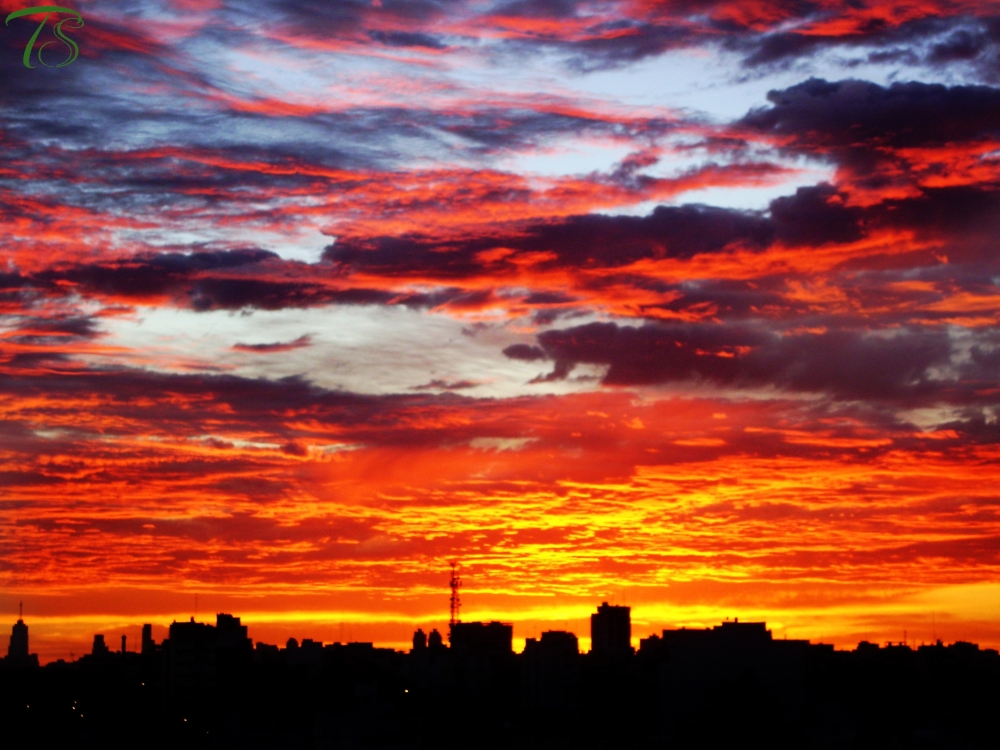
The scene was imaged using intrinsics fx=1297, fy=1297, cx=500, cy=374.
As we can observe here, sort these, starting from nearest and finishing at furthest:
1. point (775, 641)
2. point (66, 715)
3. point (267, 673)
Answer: point (775, 641), point (66, 715), point (267, 673)

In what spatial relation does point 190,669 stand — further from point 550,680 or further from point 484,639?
point 484,639

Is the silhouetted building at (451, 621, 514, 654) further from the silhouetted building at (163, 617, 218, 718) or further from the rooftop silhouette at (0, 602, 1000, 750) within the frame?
the silhouetted building at (163, 617, 218, 718)

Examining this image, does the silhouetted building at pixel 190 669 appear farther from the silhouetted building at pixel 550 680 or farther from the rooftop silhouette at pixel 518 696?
the silhouetted building at pixel 550 680

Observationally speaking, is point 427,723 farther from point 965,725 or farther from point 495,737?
point 965,725

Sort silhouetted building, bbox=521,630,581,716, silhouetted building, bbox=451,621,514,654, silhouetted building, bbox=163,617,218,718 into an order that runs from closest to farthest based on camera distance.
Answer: silhouetted building, bbox=521,630,581,716, silhouetted building, bbox=163,617,218,718, silhouetted building, bbox=451,621,514,654

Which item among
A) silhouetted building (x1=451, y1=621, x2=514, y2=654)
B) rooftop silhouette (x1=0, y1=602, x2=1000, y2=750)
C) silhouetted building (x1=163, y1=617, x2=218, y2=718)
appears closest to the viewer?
rooftop silhouette (x1=0, y1=602, x2=1000, y2=750)

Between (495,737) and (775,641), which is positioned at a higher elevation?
(775,641)

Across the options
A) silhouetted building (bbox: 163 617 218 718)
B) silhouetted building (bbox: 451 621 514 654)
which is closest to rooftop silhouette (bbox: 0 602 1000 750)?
silhouetted building (bbox: 163 617 218 718)

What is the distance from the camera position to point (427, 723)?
360 feet

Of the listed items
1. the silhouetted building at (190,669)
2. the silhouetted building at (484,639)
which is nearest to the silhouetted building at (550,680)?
the silhouetted building at (190,669)

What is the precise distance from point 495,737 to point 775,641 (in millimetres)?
25557

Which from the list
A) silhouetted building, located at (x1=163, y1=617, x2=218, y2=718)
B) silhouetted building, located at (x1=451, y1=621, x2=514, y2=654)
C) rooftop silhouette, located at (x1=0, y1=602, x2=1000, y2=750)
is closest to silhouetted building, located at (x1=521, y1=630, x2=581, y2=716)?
rooftop silhouette, located at (x1=0, y1=602, x2=1000, y2=750)

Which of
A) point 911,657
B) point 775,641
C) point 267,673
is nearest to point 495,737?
point 775,641

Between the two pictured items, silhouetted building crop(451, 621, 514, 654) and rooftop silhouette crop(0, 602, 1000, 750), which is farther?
silhouetted building crop(451, 621, 514, 654)
